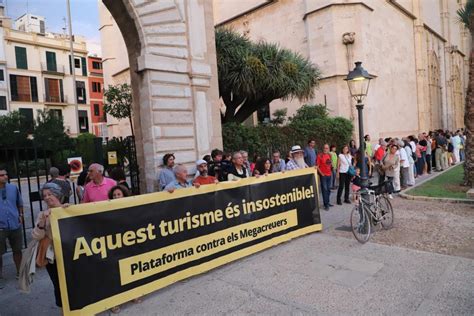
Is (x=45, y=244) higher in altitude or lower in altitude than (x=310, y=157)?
lower

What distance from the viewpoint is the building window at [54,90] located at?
43.8 metres

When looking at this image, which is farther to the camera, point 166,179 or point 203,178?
point 166,179

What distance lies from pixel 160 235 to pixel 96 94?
52368mm

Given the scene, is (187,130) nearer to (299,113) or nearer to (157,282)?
(157,282)

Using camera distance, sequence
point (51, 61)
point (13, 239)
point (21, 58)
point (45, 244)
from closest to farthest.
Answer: point (45, 244) < point (13, 239) < point (21, 58) < point (51, 61)

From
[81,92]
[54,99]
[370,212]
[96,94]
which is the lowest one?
[370,212]

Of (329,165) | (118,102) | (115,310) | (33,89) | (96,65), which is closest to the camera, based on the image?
(115,310)

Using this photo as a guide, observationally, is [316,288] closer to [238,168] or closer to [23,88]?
[238,168]

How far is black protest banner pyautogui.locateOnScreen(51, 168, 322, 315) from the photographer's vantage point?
4055mm

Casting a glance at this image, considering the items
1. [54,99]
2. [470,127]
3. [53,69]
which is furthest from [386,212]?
[53,69]

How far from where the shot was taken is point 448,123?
3884 centimetres

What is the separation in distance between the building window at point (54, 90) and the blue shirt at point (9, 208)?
42794 millimetres

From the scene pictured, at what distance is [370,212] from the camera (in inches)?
270

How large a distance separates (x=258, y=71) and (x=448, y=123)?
113ft
